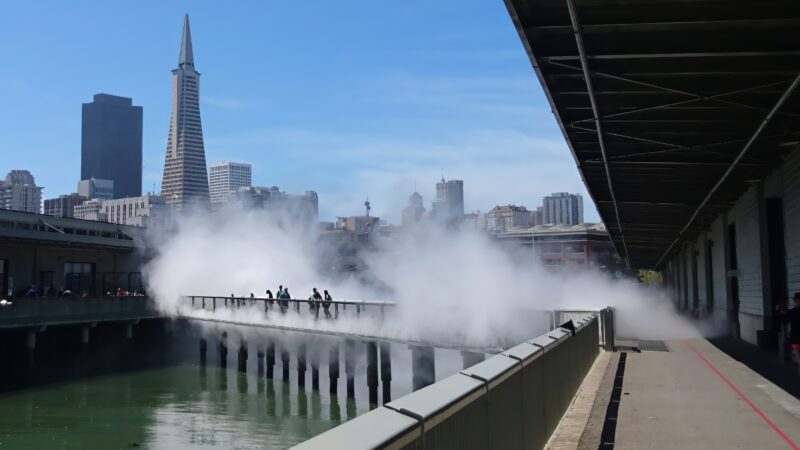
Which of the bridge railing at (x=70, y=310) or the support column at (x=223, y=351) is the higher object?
the bridge railing at (x=70, y=310)

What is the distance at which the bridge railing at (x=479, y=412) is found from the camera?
10.4ft

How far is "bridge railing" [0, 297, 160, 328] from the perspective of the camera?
1460 inches

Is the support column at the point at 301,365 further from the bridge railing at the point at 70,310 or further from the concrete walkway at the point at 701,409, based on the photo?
the concrete walkway at the point at 701,409

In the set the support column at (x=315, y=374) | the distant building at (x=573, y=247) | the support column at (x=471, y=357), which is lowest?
the support column at (x=315, y=374)

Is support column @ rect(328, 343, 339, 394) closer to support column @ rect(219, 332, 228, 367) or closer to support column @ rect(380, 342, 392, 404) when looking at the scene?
support column @ rect(380, 342, 392, 404)

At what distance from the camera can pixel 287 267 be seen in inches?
2331

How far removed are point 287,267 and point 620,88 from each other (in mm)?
48210

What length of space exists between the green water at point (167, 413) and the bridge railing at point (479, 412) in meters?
19.3

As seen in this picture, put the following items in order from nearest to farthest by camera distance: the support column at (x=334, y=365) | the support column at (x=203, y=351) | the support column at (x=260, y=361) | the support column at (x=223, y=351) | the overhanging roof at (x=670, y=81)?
the overhanging roof at (x=670, y=81)
the support column at (x=334, y=365)
the support column at (x=260, y=361)
the support column at (x=223, y=351)
the support column at (x=203, y=351)

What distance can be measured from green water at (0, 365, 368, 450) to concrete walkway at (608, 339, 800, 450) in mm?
14836

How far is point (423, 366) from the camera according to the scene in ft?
92.6

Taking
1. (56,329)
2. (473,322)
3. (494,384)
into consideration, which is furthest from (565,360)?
(56,329)

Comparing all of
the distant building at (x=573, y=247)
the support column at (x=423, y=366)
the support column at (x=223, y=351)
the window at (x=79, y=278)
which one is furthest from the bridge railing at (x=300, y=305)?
the distant building at (x=573, y=247)

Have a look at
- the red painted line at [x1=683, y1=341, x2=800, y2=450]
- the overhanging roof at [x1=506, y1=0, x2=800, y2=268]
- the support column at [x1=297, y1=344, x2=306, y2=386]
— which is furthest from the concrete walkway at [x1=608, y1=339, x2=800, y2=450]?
the support column at [x1=297, y1=344, x2=306, y2=386]
